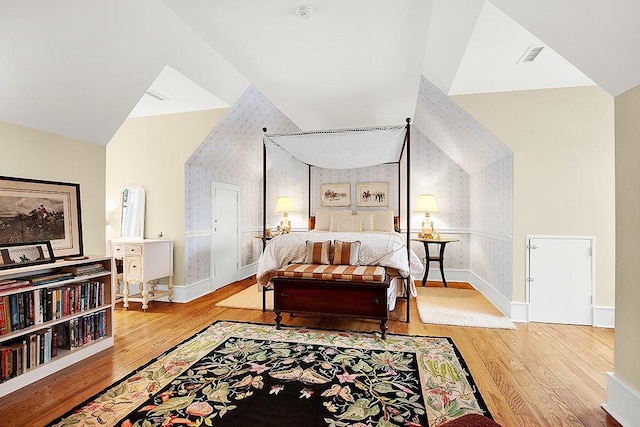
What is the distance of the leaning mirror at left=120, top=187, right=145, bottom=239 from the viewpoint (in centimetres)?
463

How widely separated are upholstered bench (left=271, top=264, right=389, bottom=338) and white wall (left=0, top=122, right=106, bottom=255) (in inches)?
70.5

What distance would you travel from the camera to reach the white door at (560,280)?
3.54 metres

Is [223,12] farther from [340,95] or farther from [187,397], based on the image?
[187,397]

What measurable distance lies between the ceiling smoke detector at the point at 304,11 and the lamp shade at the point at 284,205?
14.1 ft

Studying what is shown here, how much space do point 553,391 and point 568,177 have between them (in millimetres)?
2330

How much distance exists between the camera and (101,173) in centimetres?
323

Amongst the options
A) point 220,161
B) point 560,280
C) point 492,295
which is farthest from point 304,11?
point 492,295

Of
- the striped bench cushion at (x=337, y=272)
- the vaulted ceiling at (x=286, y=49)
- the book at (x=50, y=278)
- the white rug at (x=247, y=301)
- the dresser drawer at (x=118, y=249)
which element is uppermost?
the vaulted ceiling at (x=286, y=49)

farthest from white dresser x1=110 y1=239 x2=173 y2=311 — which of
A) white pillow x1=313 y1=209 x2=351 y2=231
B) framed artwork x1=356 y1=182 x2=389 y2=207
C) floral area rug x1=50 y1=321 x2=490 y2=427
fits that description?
framed artwork x1=356 y1=182 x2=389 y2=207

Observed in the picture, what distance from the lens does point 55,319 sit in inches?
100.0

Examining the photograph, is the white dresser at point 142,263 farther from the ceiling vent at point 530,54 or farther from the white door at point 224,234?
the ceiling vent at point 530,54

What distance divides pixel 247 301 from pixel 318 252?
1.36 m

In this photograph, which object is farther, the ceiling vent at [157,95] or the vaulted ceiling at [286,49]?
the ceiling vent at [157,95]

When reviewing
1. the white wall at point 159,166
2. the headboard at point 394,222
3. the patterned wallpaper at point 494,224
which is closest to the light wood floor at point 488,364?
the patterned wallpaper at point 494,224
